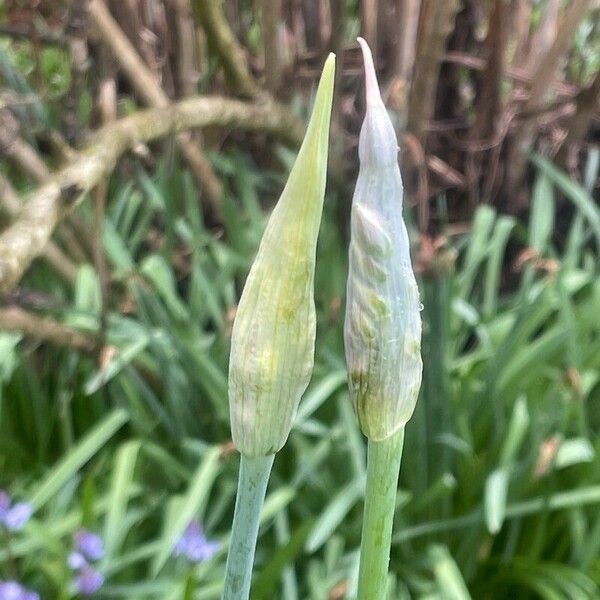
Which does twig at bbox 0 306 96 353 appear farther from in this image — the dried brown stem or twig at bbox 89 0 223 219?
the dried brown stem

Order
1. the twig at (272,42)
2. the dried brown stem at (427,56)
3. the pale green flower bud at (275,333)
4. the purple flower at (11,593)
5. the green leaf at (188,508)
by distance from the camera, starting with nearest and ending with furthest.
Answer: the pale green flower bud at (275,333)
the purple flower at (11,593)
the green leaf at (188,508)
the dried brown stem at (427,56)
the twig at (272,42)

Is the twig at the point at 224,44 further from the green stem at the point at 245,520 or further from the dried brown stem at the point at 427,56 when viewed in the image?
the green stem at the point at 245,520

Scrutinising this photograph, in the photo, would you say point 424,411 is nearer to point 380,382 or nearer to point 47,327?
point 47,327

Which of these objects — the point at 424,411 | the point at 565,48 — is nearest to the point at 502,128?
the point at 565,48

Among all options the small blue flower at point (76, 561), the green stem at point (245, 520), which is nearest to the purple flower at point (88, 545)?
the small blue flower at point (76, 561)

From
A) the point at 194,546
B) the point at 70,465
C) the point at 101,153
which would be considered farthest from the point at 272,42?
the point at 194,546

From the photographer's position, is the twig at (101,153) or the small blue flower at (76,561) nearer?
the twig at (101,153)

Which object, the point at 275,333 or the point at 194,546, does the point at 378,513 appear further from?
the point at 194,546
